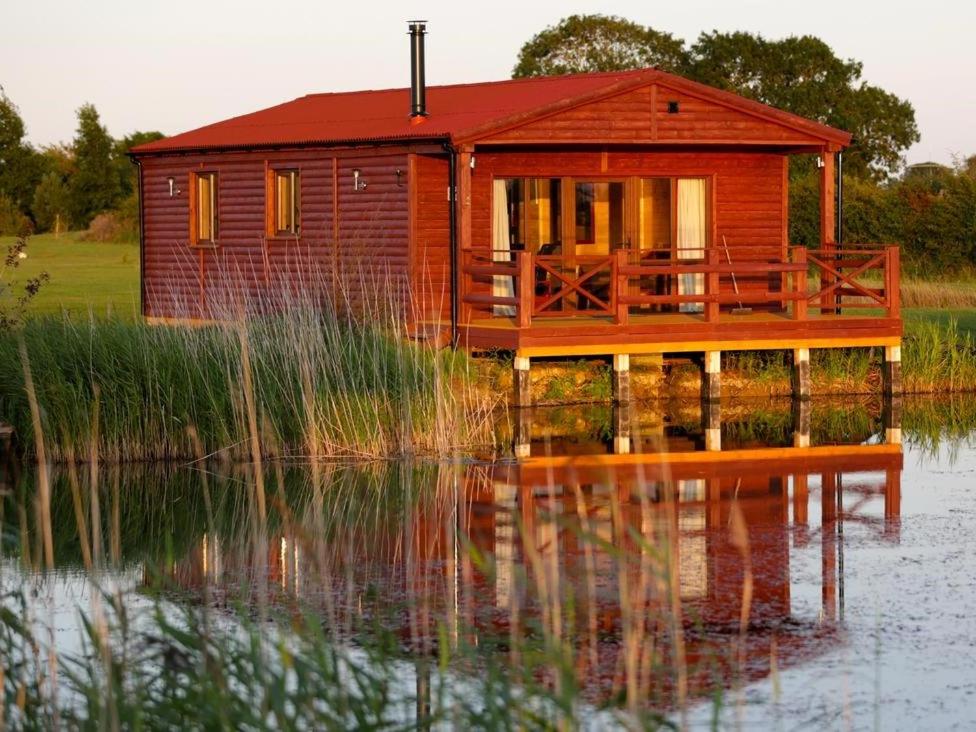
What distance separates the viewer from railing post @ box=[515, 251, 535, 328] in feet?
63.4

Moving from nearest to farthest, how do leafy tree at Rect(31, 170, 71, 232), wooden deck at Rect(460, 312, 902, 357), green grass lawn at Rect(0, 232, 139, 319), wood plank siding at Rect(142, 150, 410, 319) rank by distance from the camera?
1. wooden deck at Rect(460, 312, 902, 357)
2. wood plank siding at Rect(142, 150, 410, 319)
3. green grass lawn at Rect(0, 232, 139, 319)
4. leafy tree at Rect(31, 170, 71, 232)

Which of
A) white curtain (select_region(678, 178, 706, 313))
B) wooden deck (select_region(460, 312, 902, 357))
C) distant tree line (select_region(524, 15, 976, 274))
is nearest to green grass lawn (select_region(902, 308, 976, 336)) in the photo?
white curtain (select_region(678, 178, 706, 313))

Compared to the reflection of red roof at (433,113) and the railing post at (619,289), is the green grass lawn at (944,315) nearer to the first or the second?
the reflection of red roof at (433,113)

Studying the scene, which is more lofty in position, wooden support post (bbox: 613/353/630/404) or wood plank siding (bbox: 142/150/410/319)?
wood plank siding (bbox: 142/150/410/319)

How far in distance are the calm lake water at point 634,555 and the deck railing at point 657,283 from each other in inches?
58.7

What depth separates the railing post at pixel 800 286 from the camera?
20.9m

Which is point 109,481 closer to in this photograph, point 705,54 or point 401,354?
point 401,354

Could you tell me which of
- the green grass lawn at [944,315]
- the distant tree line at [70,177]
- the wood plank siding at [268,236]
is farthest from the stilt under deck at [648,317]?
the distant tree line at [70,177]

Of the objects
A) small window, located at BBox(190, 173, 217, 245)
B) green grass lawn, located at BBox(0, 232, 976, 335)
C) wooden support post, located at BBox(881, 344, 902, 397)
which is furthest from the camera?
green grass lawn, located at BBox(0, 232, 976, 335)

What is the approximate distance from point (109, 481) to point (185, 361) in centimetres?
163

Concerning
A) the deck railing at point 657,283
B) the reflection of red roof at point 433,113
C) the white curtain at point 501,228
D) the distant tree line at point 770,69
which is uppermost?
the distant tree line at point 770,69

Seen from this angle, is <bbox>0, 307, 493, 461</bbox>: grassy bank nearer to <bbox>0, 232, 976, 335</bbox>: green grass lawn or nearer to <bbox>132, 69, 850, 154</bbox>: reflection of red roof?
<bbox>132, 69, 850, 154</bbox>: reflection of red roof

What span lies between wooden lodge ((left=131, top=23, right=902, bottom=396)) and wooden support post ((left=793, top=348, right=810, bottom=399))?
0.03m

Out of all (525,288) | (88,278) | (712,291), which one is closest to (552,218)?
(712,291)
